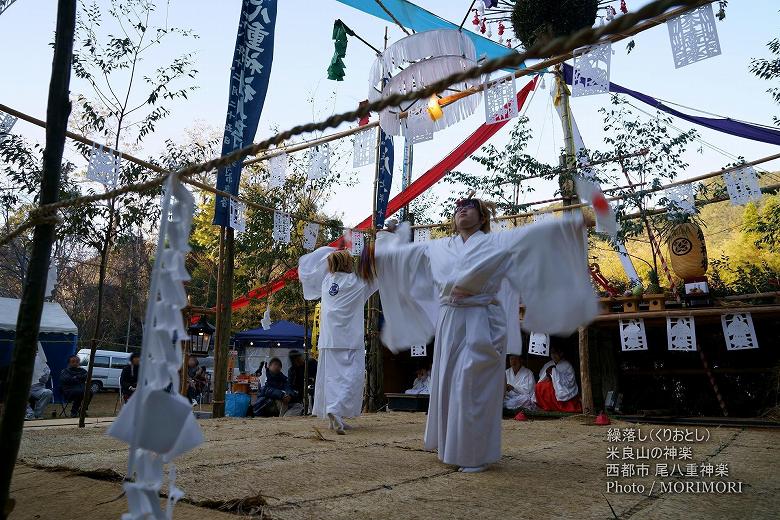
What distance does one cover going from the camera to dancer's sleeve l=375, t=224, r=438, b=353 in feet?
12.7

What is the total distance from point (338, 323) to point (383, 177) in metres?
3.17

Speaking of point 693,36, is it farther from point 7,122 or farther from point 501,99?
point 7,122

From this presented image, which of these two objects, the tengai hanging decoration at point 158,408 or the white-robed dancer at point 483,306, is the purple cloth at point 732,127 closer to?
the white-robed dancer at point 483,306

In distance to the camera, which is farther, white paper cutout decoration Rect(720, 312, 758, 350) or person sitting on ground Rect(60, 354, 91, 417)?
person sitting on ground Rect(60, 354, 91, 417)

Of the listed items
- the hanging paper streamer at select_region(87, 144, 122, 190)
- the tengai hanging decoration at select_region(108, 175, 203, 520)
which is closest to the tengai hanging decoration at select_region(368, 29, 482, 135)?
the hanging paper streamer at select_region(87, 144, 122, 190)

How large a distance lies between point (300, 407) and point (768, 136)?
6920 mm

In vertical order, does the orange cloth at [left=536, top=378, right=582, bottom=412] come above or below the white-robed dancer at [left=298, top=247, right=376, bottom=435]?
below

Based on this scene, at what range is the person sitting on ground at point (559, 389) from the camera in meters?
7.73

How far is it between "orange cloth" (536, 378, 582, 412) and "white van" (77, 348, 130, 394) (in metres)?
14.7

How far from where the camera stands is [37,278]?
5.84ft

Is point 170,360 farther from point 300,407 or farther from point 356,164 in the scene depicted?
point 300,407

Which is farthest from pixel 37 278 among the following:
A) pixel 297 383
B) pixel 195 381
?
pixel 195 381

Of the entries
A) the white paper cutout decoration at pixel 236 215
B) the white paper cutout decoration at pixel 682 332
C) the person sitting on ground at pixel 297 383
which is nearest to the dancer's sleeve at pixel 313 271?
the white paper cutout decoration at pixel 236 215

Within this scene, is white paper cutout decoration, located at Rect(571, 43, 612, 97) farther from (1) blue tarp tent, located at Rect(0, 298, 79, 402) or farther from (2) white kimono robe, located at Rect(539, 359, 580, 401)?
(1) blue tarp tent, located at Rect(0, 298, 79, 402)
